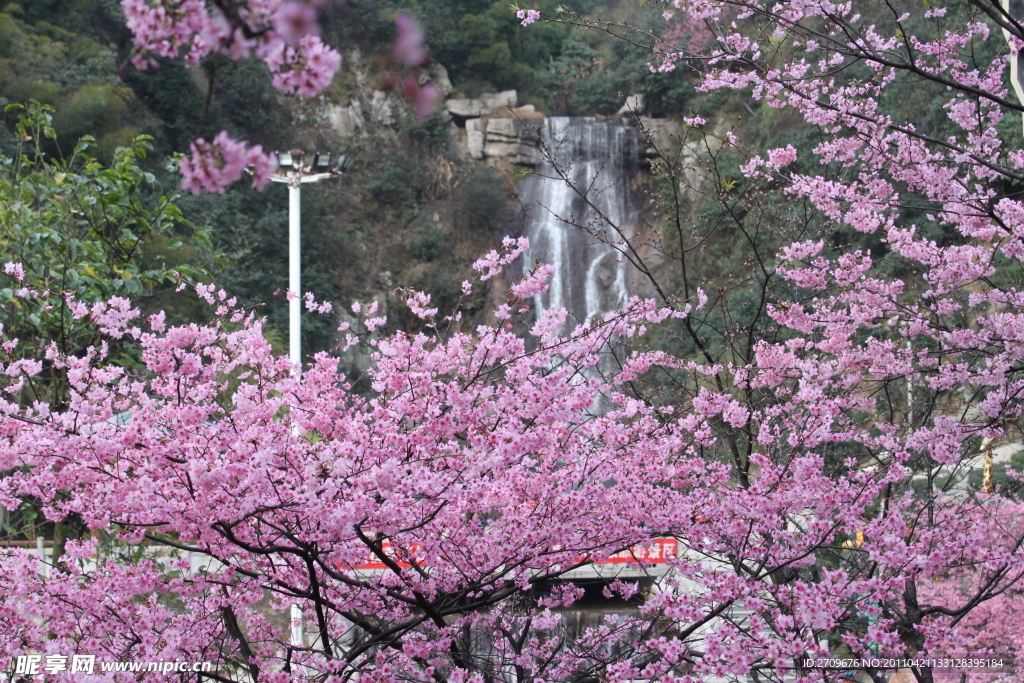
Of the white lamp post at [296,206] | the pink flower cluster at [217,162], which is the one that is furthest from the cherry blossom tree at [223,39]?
A: the white lamp post at [296,206]

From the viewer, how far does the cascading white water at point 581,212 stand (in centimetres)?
1631

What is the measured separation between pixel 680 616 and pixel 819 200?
268 cm

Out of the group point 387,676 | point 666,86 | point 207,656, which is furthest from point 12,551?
point 666,86

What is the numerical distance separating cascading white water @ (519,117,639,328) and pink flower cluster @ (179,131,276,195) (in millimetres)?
14450

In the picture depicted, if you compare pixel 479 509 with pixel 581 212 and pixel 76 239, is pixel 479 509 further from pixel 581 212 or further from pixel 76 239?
pixel 581 212

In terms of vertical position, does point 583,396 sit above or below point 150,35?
below

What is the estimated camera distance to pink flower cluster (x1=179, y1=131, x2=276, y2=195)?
1.06 m

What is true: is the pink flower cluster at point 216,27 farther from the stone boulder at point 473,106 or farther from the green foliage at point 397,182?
the stone boulder at point 473,106

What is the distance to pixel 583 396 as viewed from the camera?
9.27ft

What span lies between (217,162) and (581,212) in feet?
51.8

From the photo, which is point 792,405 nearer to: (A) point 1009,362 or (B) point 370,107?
(A) point 1009,362

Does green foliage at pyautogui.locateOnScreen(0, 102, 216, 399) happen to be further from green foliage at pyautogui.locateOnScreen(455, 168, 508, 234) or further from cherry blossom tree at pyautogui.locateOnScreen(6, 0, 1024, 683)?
green foliage at pyautogui.locateOnScreen(455, 168, 508, 234)

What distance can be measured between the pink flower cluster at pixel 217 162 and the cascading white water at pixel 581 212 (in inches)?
569

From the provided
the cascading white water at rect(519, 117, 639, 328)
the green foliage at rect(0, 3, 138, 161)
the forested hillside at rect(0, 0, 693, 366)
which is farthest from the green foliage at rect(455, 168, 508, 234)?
the green foliage at rect(0, 3, 138, 161)
